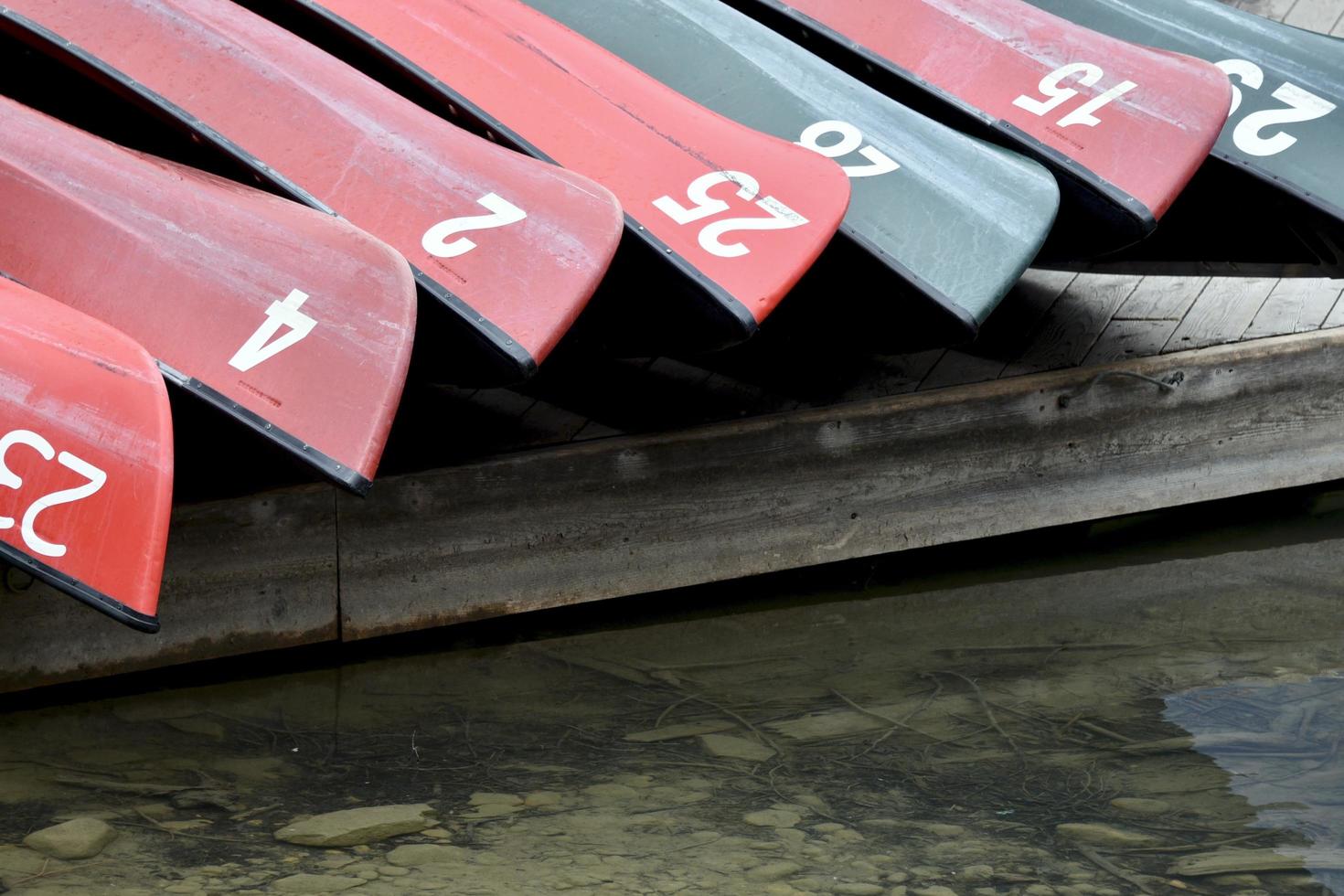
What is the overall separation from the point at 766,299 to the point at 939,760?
115cm

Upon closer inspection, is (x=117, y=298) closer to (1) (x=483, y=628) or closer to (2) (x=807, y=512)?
(1) (x=483, y=628)

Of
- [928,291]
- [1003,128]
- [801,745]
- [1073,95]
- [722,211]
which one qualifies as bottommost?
[801,745]

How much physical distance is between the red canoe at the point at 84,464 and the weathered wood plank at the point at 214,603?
0.81 metres

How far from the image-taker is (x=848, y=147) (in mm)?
4289

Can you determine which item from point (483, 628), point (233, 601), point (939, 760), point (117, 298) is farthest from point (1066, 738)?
point (117, 298)

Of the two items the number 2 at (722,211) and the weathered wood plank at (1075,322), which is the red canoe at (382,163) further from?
the weathered wood plank at (1075,322)

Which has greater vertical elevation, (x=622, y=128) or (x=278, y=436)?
(x=622, y=128)

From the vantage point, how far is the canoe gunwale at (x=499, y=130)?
145 inches

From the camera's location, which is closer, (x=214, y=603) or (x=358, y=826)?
(x=358, y=826)

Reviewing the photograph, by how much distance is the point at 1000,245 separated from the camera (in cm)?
404

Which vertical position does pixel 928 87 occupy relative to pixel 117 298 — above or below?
above

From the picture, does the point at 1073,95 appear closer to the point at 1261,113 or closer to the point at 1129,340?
the point at 1261,113

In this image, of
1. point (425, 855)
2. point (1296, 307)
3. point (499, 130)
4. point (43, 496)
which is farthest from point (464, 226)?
point (1296, 307)

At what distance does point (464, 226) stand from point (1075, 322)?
2011 mm
